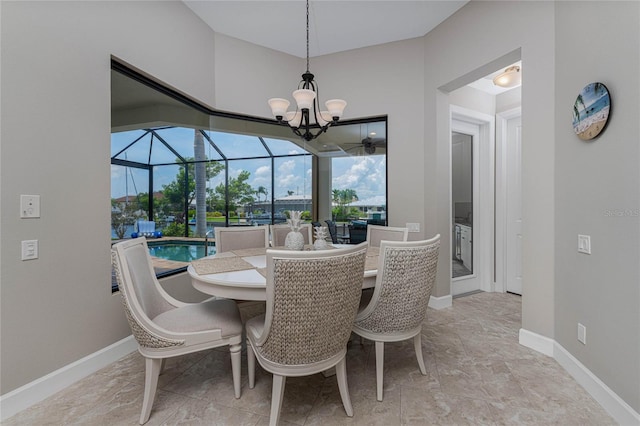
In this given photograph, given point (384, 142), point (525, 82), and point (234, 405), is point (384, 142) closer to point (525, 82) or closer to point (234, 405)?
point (525, 82)

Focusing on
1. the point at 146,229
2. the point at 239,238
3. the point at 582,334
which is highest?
the point at 146,229

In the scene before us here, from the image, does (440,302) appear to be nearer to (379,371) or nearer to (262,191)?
(379,371)

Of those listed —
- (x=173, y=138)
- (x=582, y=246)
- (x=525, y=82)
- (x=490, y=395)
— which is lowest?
(x=490, y=395)

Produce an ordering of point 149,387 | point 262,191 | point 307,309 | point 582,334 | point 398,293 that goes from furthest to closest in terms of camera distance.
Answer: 1. point 262,191
2. point 582,334
3. point 398,293
4. point 149,387
5. point 307,309

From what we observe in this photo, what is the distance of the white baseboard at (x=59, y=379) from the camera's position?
1599mm

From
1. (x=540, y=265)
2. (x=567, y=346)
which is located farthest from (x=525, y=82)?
(x=567, y=346)

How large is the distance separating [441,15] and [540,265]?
2629 millimetres

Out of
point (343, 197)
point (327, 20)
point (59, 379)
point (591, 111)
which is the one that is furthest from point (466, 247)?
point (59, 379)

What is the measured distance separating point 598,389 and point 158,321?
2.66 meters

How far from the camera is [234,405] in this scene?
167 centimetres

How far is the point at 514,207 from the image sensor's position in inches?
145

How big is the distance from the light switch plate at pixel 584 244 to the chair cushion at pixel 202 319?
2.25m

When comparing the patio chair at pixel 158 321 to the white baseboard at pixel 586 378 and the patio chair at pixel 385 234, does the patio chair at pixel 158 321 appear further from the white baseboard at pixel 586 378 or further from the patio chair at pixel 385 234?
the white baseboard at pixel 586 378

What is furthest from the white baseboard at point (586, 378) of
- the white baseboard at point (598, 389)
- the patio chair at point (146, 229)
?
the patio chair at point (146, 229)
